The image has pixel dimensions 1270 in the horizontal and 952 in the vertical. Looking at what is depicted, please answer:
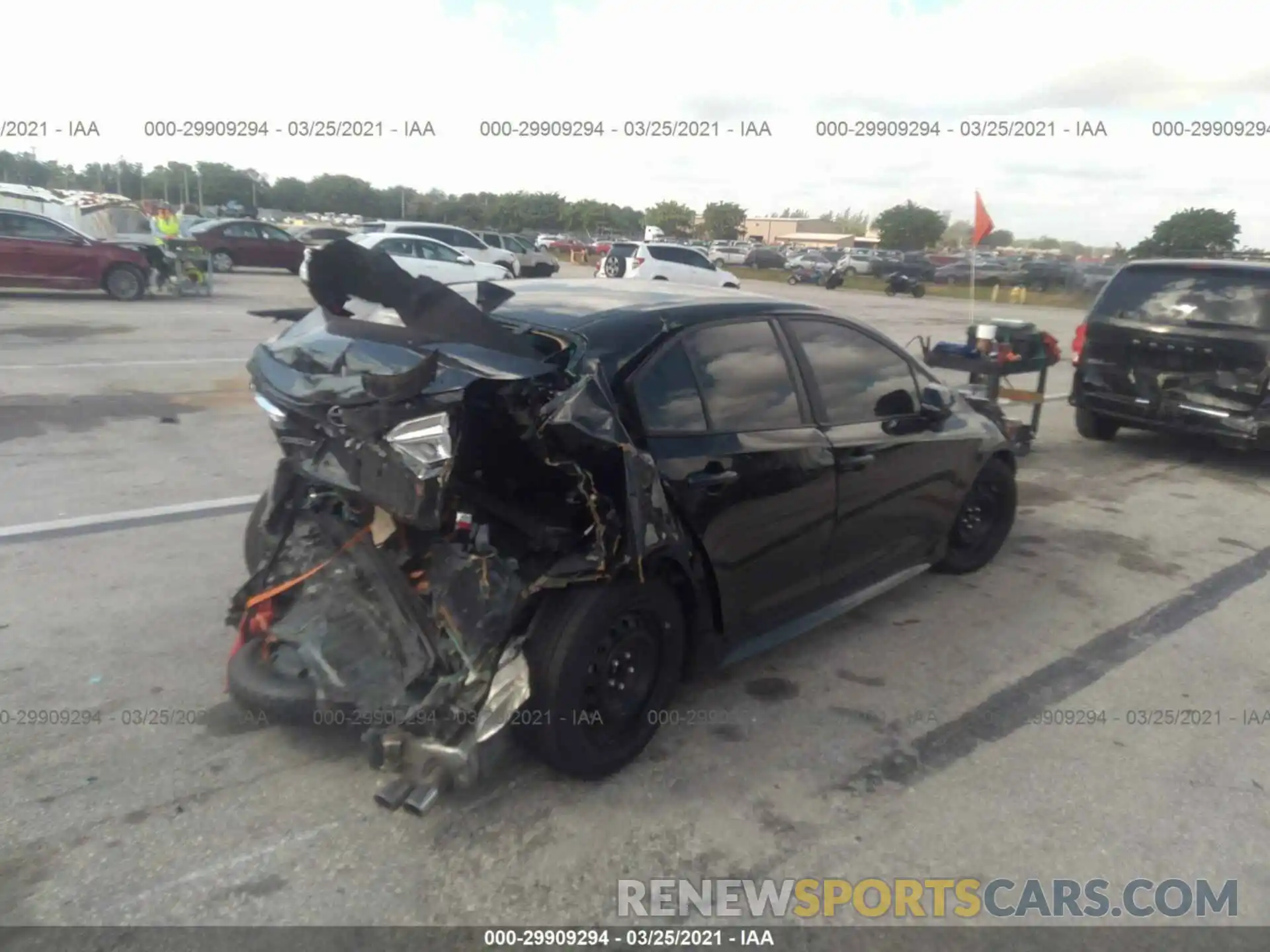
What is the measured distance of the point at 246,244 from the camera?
26.3m

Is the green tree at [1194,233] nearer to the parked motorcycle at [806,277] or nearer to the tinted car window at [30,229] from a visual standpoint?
the parked motorcycle at [806,277]

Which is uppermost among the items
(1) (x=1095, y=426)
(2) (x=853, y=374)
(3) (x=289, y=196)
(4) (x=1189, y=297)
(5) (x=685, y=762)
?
(3) (x=289, y=196)

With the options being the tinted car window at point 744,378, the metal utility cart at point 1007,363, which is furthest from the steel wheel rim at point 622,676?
the metal utility cart at point 1007,363

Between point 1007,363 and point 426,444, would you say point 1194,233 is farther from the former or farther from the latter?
point 426,444

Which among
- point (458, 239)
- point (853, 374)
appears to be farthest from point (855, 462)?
point (458, 239)

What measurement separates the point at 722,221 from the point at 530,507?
104 metres

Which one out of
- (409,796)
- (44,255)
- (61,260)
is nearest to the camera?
(409,796)

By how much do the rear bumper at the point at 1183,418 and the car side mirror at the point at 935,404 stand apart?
14.6 feet

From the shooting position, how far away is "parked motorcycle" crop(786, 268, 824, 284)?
42.9 meters

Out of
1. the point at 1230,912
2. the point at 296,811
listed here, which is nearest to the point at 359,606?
the point at 296,811

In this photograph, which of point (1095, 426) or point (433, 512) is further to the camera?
point (1095, 426)

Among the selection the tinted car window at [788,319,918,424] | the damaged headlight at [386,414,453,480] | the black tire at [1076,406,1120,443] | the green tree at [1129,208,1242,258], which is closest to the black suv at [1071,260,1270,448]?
the black tire at [1076,406,1120,443]

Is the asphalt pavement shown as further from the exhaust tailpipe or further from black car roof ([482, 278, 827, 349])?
black car roof ([482, 278, 827, 349])

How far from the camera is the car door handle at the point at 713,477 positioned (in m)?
3.53
